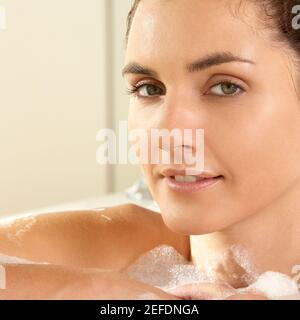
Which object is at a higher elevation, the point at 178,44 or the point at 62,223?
the point at 178,44

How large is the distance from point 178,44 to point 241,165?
180 millimetres

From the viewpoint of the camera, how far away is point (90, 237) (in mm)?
1086

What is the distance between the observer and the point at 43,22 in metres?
2.45

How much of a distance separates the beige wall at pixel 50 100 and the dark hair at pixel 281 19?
1683 mm

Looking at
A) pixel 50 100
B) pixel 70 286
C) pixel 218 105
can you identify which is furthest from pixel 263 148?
pixel 50 100

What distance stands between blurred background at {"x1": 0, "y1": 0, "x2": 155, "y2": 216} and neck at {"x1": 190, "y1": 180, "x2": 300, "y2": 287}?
1280 mm

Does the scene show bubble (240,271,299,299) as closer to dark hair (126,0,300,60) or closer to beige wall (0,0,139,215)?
dark hair (126,0,300,60)

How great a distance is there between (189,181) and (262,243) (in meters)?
0.19

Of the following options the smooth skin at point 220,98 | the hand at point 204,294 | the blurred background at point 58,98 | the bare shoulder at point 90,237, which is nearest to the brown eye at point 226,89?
the smooth skin at point 220,98

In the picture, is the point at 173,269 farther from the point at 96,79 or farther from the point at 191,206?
→ the point at 96,79

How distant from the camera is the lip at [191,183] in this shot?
2.78ft

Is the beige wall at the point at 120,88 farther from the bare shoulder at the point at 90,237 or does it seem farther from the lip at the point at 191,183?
the lip at the point at 191,183
